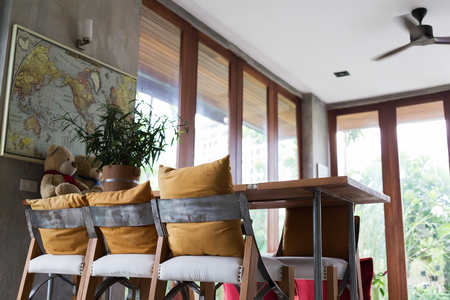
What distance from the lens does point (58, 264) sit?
84.2 inches

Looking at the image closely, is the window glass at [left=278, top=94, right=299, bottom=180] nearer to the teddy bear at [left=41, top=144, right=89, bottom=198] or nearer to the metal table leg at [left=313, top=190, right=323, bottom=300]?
the teddy bear at [left=41, top=144, right=89, bottom=198]

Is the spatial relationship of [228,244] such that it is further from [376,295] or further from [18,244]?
[376,295]

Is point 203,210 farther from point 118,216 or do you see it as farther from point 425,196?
point 425,196

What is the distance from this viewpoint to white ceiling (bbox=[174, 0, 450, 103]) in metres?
4.09

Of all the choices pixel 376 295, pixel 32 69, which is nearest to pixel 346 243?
pixel 32 69

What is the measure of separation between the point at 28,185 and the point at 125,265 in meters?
1.04

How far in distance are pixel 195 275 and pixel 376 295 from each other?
14.8ft

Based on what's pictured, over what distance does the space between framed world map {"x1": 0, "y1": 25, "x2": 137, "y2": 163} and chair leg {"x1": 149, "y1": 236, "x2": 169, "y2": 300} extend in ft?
3.99

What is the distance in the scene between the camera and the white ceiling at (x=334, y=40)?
409 centimetres

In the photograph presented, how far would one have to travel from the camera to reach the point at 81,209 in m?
2.10

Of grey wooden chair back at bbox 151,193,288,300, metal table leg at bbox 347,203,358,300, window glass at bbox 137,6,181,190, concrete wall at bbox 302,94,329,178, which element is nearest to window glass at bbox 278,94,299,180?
concrete wall at bbox 302,94,329,178

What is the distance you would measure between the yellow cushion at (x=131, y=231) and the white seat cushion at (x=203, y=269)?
0.19m

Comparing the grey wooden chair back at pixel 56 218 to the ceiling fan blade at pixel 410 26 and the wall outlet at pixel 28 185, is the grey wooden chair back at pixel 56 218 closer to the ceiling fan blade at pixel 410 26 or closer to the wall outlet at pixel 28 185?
the wall outlet at pixel 28 185

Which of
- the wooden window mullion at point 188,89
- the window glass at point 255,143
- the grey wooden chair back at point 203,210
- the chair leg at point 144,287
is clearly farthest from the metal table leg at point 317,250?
the window glass at point 255,143
